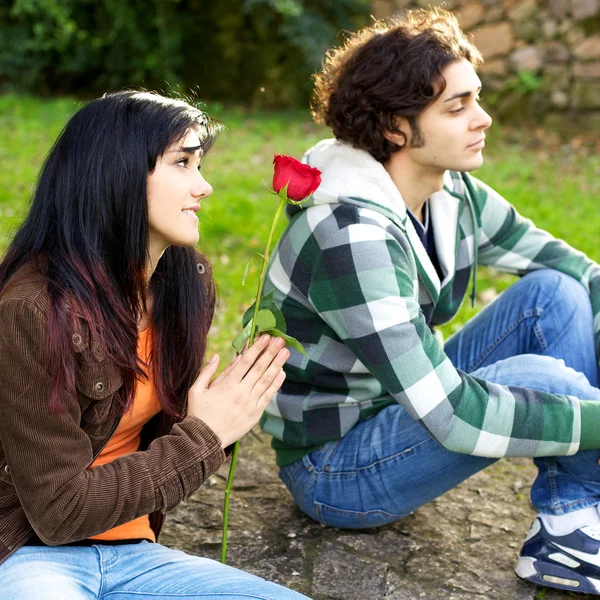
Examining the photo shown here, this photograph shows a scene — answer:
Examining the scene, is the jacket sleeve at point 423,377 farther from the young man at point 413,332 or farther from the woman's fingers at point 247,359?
the woman's fingers at point 247,359

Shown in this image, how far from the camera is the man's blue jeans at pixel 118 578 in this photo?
1654mm

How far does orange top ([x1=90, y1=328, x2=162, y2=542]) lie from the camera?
74.7 inches

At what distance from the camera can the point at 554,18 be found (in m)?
7.41

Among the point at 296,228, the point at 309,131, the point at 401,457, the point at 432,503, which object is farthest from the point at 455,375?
the point at 309,131

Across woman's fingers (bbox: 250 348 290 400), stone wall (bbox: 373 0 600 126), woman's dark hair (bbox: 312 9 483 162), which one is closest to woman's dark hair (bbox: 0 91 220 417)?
woman's fingers (bbox: 250 348 290 400)

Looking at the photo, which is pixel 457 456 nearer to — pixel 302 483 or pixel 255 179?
pixel 302 483

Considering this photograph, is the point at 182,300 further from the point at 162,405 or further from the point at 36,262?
the point at 36,262

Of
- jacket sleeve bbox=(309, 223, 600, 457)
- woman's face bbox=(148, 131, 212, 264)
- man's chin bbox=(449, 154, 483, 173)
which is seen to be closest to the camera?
woman's face bbox=(148, 131, 212, 264)

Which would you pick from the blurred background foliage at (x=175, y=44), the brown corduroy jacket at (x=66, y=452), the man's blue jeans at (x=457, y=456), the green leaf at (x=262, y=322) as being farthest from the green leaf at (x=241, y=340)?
the blurred background foliage at (x=175, y=44)

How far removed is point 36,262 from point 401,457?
99cm

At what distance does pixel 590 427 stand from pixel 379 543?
0.67 metres

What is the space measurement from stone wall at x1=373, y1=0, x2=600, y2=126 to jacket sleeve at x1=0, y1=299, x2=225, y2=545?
254 inches

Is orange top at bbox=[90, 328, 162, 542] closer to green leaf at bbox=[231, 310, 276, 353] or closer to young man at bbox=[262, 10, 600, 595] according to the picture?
green leaf at bbox=[231, 310, 276, 353]

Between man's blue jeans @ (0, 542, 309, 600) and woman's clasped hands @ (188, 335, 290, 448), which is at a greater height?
woman's clasped hands @ (188, 335, 290, 448)
